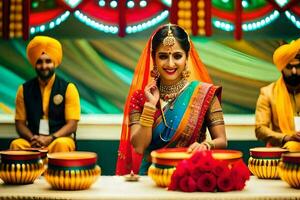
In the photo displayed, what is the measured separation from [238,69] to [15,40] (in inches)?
84.0

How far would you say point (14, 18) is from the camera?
18.3 feet

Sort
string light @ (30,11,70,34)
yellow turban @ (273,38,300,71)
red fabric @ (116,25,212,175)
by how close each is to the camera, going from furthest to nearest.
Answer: string light @ (30,11,70,34), yellow turban @ (273,38,300,71), red fabric @ (116,25,212,175)

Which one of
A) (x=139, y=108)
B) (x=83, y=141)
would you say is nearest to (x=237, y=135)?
(x=83, y=141)

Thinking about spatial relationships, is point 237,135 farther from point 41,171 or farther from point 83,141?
point 41,171

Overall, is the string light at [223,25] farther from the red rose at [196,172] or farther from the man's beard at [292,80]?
the red rose at [196,172]

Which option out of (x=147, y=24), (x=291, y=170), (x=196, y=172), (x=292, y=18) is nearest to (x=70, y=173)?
(x=196, y=172)

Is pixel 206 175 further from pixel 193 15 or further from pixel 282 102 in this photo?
pixel 193 15

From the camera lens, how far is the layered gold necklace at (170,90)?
349 centimetres

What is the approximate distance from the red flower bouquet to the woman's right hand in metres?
0.85

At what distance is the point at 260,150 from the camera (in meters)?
2.77

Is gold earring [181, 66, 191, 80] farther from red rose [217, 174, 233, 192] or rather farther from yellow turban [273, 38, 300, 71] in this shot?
yellow turban [273, 38, 300, 71]

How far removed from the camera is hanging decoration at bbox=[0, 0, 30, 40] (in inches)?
218

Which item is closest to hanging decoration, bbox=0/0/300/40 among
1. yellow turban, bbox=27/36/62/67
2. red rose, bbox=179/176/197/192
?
yellow turban, bbox=27/36/62/67

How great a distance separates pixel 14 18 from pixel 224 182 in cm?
375
